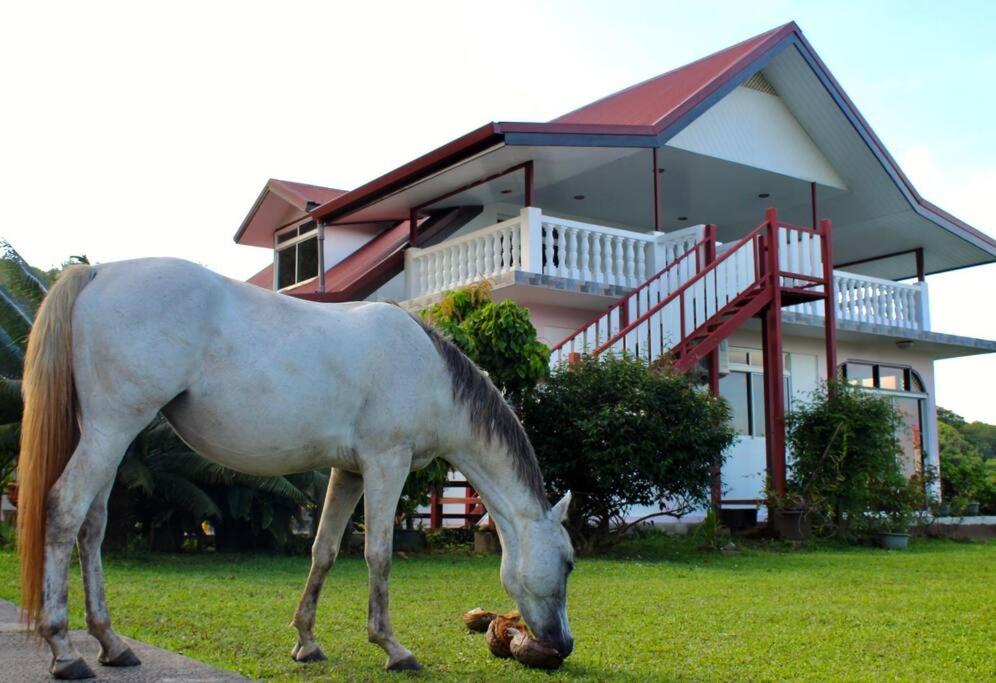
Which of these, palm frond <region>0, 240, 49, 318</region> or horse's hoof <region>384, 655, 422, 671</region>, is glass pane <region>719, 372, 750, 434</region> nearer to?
palm frond <region>0, 240, 49, 318</region>

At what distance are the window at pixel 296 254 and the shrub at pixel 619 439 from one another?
969 cm

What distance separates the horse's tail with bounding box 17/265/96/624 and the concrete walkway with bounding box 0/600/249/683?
11.2 inches

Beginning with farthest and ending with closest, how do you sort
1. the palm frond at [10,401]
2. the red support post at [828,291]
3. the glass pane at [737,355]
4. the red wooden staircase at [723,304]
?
the glass pane at [737,355] < the red support post at [828,291] < the red wooden staircase at [723,304] < the palm frond at [10,401]

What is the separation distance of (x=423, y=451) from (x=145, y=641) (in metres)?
1.70

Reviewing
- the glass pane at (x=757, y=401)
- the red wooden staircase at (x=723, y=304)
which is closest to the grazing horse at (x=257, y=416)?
the red wooden staircase at (x=723, y=304)

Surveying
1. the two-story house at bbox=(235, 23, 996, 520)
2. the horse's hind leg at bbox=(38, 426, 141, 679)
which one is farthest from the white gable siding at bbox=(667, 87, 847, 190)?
the horse's hind leg at bbox=(38, 426, 141, 679)

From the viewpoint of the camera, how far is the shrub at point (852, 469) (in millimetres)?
13211

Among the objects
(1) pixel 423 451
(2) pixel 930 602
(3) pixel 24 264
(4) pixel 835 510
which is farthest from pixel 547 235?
(1) pixel 423 451

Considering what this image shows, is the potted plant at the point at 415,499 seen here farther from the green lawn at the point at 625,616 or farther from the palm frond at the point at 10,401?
the palm frond at the point at 10,401

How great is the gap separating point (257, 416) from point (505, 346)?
6597 millimetres

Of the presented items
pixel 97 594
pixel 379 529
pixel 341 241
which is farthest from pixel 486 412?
pixel 341 241

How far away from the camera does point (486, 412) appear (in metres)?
5.03

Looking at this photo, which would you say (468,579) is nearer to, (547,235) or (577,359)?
(577,359)

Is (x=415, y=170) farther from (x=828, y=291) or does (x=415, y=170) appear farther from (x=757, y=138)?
(x=828, y=291)
